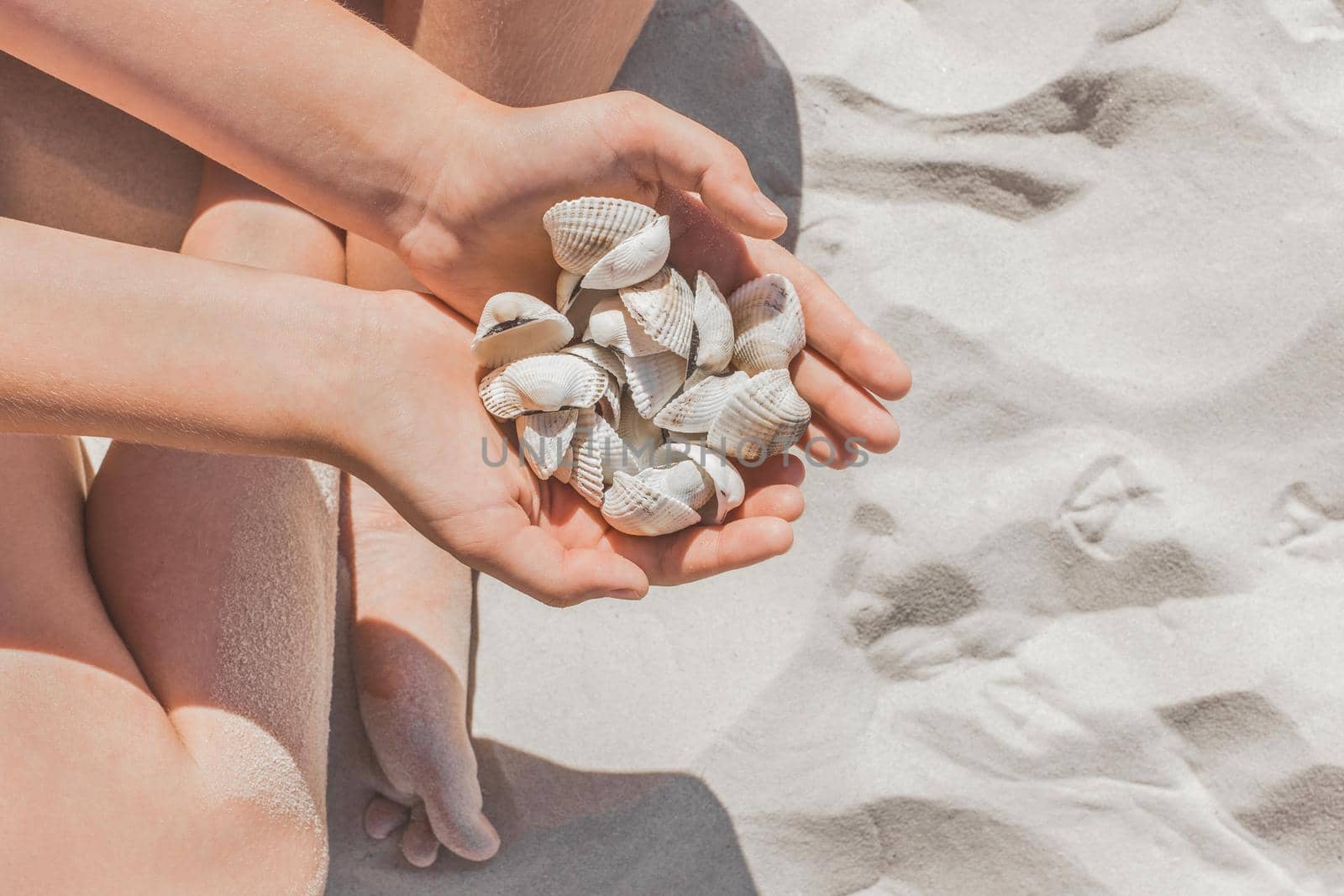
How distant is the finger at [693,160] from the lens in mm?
1361

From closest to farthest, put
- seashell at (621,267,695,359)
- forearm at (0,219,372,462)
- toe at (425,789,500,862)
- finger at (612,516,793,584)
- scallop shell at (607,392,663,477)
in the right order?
forearm at (0,219,372,462)
finger at (612,516,793,584)
seashell at (621,267,695,359)
scallop shell at (607,392,663,477)
toe at (425,789,500,862)

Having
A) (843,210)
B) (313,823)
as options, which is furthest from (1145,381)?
(313,823)

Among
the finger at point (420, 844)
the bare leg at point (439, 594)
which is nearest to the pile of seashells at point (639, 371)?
the bare leg at point (439, 594)

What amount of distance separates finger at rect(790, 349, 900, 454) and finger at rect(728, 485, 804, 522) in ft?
0.49

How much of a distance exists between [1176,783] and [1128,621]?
282mm

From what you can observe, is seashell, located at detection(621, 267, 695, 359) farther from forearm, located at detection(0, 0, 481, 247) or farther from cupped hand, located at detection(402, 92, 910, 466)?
forearm, located at detection(0, 0, 481, 247)

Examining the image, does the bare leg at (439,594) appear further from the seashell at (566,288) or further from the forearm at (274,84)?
the seashell at (566,288)

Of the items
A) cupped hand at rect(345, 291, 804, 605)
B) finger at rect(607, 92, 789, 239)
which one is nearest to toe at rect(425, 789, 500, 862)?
cupped hand at rect(345, 291, 804, 605)

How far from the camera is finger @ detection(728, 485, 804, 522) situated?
148 centimetres

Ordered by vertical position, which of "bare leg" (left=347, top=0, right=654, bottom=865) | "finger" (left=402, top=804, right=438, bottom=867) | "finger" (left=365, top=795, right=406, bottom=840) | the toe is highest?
"bare leg" (left=347, top=0, right=654, bottom=865)

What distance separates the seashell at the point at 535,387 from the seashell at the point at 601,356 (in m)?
0.05

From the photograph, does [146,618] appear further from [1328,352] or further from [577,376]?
[1328,352]

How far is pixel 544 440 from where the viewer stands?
Answer: 1.46m

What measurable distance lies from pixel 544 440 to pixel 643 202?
394 millimetres
